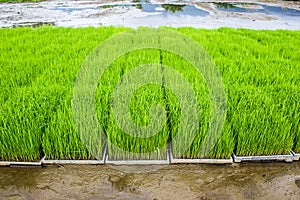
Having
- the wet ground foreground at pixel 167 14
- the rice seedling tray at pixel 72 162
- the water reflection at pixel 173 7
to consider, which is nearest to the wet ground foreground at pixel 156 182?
the rice seedling tray at pixel 72 162

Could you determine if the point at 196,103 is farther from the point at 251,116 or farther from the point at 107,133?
the point at 107,133

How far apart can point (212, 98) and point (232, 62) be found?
3.00 ft

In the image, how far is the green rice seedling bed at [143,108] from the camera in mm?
1808

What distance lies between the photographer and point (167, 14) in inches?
262

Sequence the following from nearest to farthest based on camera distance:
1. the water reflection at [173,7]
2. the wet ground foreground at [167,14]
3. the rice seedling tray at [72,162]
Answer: the rice seedling tray at [72,162] → the wet ground foreground at [167,14] → the water reflection at [173,7]

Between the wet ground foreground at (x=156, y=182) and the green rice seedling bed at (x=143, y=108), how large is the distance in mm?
101

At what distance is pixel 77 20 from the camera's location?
5938mm

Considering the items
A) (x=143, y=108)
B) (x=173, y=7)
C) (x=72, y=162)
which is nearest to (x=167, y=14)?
(x=173, y=7)

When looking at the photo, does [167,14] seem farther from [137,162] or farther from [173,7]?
[137,162]

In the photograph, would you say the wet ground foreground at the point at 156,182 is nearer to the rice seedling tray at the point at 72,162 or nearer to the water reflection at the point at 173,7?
the rice seedling tray at the point at 72,162

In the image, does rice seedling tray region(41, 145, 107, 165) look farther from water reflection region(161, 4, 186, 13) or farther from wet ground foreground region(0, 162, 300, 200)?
water reflection region(161, 4, 186, 13)

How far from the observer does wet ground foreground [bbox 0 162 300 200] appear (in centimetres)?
158

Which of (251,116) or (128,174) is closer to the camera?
(128,174)

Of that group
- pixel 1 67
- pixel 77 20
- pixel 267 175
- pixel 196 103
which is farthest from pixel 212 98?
pixel 77 20
